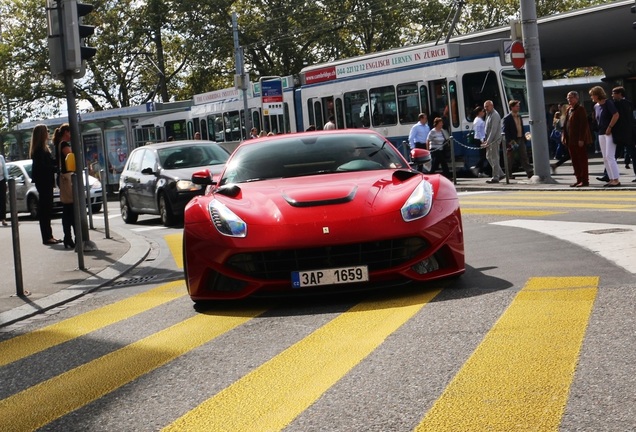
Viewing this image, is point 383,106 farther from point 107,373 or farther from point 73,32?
point 107,373

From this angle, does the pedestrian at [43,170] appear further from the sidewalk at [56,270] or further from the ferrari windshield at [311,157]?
the ferrari windshield at [311,157]

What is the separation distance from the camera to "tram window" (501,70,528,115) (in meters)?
27.8

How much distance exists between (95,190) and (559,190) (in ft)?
40.6

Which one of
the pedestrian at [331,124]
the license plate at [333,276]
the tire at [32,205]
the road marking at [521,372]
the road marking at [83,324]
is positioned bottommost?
the road marking at [521,372]

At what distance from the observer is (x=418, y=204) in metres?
7.89

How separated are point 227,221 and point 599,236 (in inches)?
180

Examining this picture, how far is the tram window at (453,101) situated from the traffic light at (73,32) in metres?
15.8

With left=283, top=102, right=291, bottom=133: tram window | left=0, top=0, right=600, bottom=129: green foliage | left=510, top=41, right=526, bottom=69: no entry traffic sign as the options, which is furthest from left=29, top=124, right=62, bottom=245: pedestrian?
left=0, top=0, right=600, bottom=129: green foliage

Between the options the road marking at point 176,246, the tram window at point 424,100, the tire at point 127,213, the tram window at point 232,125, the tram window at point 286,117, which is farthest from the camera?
the tram window at point 232,125

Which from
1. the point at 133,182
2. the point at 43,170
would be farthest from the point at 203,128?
the point at 43,170

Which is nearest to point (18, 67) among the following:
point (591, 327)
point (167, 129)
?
point (167, 129)

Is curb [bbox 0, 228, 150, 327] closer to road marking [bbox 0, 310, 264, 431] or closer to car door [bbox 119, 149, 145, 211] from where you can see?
road marking [bbox 0, 310, 264, 431]

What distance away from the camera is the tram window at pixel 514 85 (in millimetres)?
27812

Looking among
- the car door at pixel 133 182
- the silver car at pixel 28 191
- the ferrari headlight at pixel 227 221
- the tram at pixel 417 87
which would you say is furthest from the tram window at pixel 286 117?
the ferrari headlight at pixel 227 221
